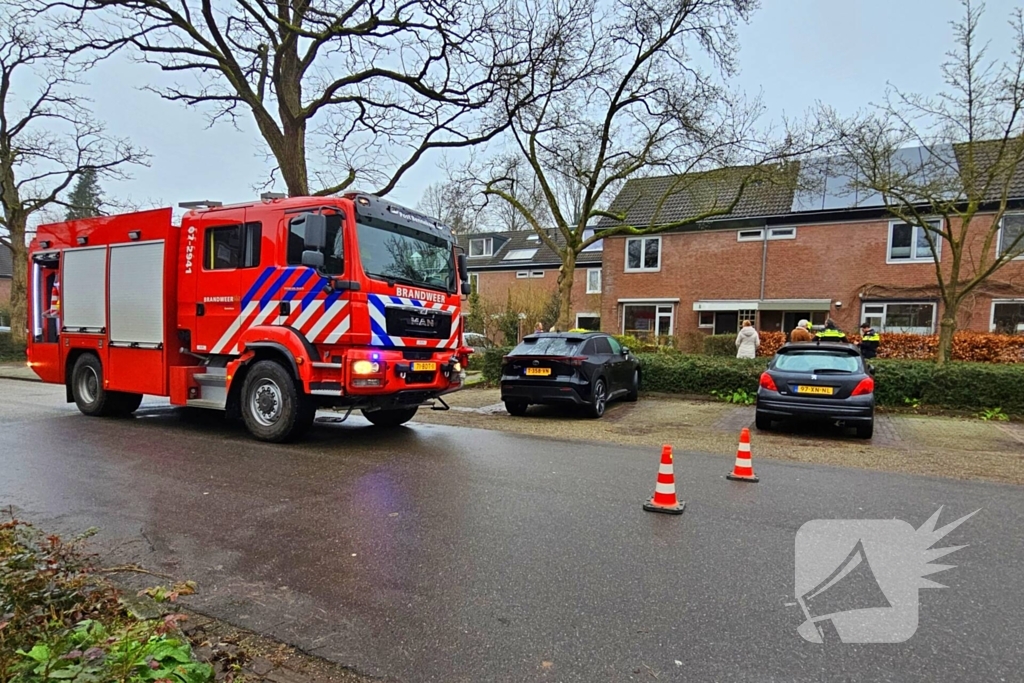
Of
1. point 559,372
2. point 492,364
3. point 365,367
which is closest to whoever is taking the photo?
point 365,367

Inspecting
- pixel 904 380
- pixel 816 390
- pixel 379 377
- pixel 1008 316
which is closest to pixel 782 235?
pixel 1008 316

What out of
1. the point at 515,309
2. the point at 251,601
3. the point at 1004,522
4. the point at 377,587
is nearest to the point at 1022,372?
the point at 1004,522

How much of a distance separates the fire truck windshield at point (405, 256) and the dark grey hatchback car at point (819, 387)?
5012mm

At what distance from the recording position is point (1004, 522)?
4832 millimetres

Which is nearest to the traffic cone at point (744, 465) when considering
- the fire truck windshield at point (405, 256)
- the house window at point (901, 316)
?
the fire truck windshield at point (405, 256)

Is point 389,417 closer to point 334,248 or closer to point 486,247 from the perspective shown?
point 334,248

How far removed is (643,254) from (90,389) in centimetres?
2031

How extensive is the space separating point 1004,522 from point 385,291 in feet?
20.8

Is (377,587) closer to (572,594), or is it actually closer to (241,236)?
(572,594)

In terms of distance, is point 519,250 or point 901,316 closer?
point 901,316

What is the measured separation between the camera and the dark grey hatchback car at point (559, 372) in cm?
1009

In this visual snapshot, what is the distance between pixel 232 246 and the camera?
780cm

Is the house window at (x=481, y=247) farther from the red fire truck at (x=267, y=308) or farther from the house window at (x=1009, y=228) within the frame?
the red fire truck at (x=267, y=308)

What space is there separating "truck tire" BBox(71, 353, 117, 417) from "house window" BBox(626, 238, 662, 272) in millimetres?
20050
